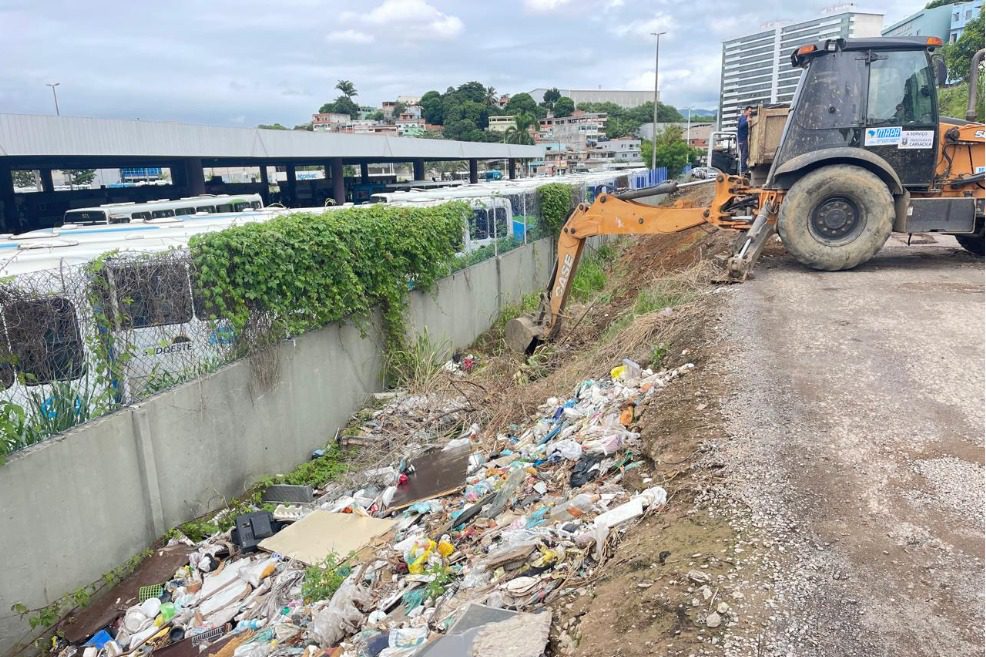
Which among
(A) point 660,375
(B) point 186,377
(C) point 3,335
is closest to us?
(C) point 3,335

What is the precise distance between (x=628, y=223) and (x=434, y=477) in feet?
14.2

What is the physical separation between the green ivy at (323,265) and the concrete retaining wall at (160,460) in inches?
16.0

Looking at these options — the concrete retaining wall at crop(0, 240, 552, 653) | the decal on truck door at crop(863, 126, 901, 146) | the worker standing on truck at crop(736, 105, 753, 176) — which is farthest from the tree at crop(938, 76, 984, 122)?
the concrete retaining wall at crop(0, 240, 552, 653)

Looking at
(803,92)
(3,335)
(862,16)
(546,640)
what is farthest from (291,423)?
(862,16)

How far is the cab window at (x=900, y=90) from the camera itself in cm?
888

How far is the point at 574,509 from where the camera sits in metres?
4.68

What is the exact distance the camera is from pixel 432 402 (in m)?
8.69

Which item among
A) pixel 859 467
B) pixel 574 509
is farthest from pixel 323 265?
pixel 859 467

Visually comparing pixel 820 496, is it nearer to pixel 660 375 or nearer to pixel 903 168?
pixel 660 375

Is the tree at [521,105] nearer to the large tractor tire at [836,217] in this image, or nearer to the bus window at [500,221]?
the bus window at [500,221]

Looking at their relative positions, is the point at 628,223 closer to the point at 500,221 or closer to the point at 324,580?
the point at 500,221

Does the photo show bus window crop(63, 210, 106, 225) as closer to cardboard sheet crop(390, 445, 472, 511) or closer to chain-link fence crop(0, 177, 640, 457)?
chain-link fence crop(0, 177, 640, 457)

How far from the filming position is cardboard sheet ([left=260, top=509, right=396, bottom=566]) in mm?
5652

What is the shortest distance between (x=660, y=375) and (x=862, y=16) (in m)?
21.7
